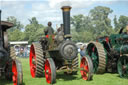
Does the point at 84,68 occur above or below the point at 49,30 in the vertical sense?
below

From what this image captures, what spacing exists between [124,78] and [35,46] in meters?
3.68

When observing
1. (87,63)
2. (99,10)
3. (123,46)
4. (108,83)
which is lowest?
(108,83)

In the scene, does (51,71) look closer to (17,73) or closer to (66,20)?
(17,73)

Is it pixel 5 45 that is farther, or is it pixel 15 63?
pixel 5 45

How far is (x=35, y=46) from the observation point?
8.15 meters

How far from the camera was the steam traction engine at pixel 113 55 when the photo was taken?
25.7 feet

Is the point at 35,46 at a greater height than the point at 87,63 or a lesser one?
greater

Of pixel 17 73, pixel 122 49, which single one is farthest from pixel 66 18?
pixel 122 49

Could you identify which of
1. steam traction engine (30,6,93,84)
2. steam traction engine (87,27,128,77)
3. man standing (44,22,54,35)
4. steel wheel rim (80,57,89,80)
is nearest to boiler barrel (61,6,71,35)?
steam traction engine (30,6,93,84)

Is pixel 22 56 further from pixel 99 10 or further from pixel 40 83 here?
pixel 99 10

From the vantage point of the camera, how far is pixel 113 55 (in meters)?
8.90

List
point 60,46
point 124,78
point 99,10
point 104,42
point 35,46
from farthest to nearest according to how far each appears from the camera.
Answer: point 99,10 → point 104,42 → point 35,46 → point 124,78 → point 60,46

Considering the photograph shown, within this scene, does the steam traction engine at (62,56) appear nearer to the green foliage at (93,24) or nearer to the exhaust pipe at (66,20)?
the exhaust pipe at (66,20)

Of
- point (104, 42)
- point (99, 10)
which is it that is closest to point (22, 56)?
point (104, 42)
